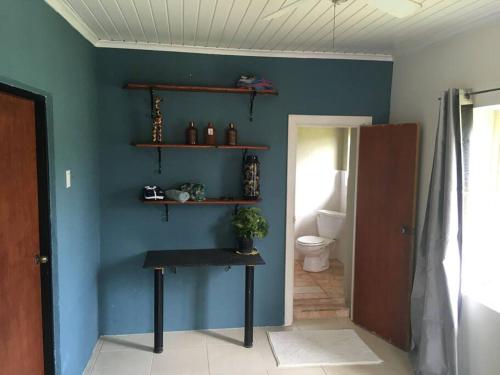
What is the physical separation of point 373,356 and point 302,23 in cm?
247

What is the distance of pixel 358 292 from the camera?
11.7 feet

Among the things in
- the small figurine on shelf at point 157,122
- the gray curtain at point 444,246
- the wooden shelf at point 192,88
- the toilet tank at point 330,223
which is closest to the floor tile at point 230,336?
the gray curtain at point 444,246

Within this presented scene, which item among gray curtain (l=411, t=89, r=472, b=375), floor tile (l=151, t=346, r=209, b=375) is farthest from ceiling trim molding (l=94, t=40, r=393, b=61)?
floor tile (l=151, t=346, r=209, b=375)

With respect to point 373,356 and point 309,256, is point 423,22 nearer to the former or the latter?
point 373,356

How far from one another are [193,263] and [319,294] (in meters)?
1.64

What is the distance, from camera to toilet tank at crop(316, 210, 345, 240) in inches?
194

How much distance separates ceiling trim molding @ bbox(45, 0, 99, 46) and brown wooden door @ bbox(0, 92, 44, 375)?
58 centimetres

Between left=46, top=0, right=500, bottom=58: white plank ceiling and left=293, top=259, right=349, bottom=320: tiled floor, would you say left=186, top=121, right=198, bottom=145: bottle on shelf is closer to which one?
left=46, top=0, right=500, bottom=58: white plank ceiling

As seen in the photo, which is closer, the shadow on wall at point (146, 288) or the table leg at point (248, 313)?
the table leg at point (248, 313)

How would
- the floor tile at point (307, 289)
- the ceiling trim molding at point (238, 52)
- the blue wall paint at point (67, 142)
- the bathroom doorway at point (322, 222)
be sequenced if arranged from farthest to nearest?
the floor tile at point (307, 289) → the bathroom doorway at point (322, 222) → the ceiling trim molding at point (238, 52) → the blue wall paint at point (67, 142)

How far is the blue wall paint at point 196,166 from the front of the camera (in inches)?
125

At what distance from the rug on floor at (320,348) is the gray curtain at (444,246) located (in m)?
0.48

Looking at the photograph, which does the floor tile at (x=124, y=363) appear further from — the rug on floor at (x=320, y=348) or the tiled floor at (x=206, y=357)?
the rug on floor at (x=320, y=348)

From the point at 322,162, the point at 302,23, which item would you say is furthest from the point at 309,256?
the point at 302,23
